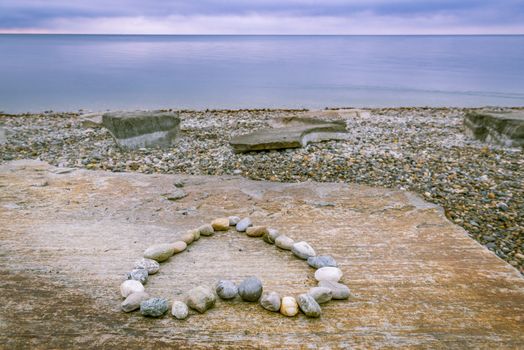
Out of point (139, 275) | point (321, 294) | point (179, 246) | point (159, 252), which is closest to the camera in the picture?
point (321, 294)

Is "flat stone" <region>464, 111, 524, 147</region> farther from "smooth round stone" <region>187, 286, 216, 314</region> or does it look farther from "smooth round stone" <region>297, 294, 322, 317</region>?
"smooth round stone" <region>187, 286, 216, 314</region>

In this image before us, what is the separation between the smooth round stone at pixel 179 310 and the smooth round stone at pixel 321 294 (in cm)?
69

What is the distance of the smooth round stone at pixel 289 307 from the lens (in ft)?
7.10

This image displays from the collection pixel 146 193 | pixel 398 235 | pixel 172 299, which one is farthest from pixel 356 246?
pixel 146 193

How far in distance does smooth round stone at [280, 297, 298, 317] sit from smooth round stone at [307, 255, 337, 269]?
0.45 meters

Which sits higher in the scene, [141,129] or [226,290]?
[141,129]

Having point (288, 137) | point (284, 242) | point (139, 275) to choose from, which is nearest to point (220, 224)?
point (284, 242)

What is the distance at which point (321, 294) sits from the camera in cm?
226

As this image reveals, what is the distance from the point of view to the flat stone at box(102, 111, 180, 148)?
257 inches

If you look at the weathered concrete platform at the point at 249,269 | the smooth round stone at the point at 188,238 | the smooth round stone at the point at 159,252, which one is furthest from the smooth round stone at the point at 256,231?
the smooth round stone at the point at 159,252

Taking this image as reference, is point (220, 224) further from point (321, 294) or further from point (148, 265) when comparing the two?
point (321, 294)

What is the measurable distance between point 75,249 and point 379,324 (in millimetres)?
2066

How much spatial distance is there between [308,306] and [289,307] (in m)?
0.10

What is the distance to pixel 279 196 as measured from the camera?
4.00 meters
